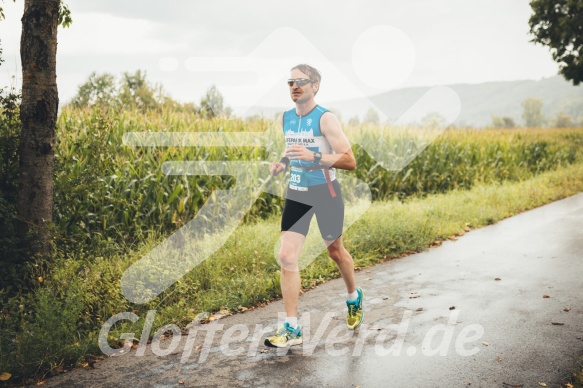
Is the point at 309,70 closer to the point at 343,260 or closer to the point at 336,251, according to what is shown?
the point at 336,251

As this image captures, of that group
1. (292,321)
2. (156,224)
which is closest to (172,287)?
(292,321)

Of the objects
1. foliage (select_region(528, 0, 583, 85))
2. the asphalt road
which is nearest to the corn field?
the asphalt road

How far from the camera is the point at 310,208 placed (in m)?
5.04

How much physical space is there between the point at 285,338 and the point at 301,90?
2220 millimetres

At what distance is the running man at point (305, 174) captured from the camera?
4.84 metres

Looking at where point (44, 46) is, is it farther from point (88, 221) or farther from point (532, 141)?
point (532, 141)

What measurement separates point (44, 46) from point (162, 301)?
3053 millimetres

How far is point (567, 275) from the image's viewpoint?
735 centimetres

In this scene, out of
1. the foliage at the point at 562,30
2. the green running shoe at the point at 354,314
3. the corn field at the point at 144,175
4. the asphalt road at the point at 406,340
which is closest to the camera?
the asphalt road at the point at 406,340

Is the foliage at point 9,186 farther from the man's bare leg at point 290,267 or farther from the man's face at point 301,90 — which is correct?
the man's face at point 301,90

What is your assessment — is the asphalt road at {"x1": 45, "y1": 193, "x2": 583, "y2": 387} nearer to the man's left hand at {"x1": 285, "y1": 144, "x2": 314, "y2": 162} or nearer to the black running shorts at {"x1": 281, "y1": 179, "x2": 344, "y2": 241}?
the black running shorts at {"x1": 281, "y1": 179, "x2": 344, "y2": 241}

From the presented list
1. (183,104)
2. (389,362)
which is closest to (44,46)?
(389,362)

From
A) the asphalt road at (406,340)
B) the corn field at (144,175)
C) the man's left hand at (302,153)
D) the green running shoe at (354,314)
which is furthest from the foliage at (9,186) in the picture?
the green running shoe at (354,314)

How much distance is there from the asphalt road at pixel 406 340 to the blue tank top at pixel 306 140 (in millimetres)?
1508
